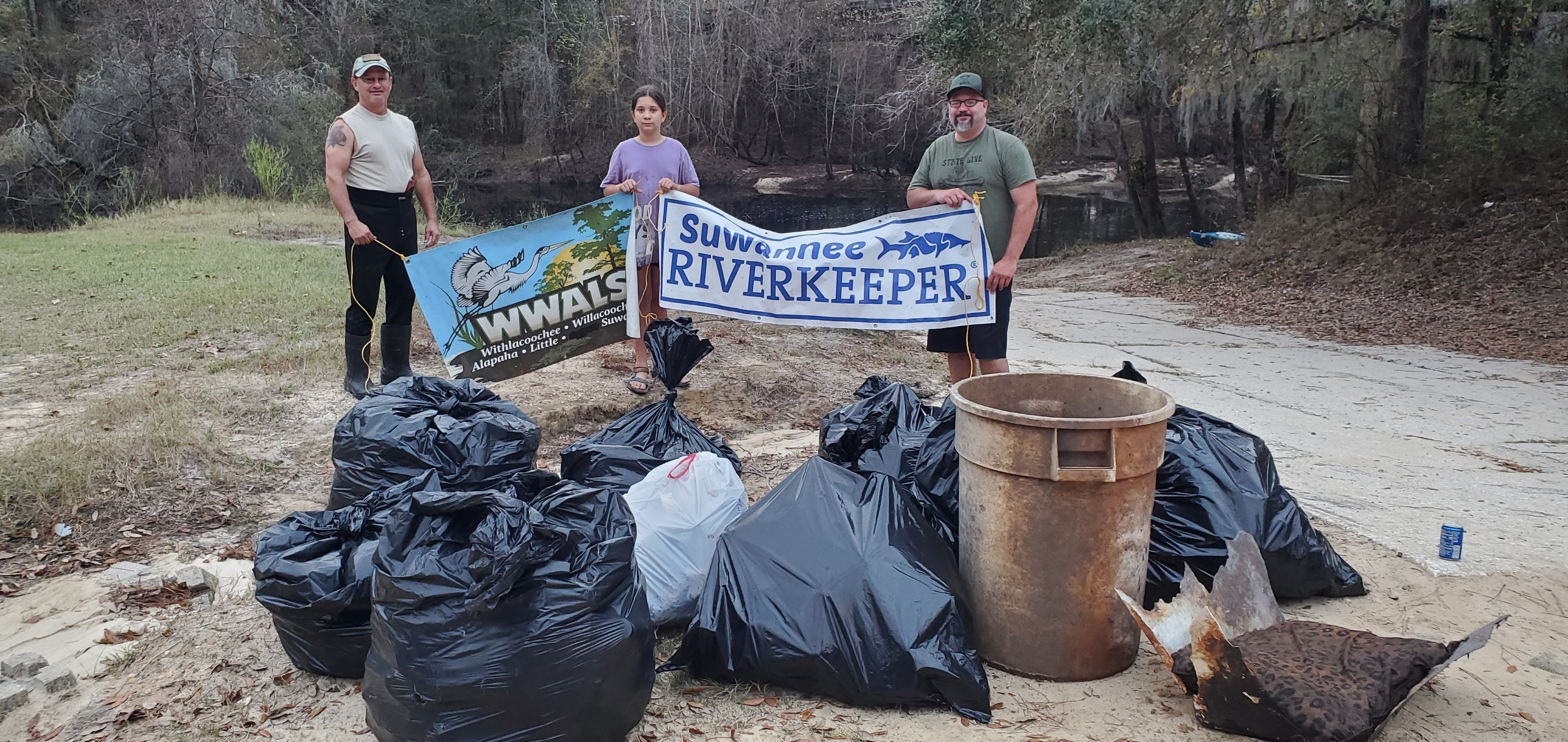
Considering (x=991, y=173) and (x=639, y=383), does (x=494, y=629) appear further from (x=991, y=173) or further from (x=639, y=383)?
(x=639, y=383)

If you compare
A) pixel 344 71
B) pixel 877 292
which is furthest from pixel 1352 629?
pixel 344 71

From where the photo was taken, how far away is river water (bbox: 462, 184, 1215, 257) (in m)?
21.5

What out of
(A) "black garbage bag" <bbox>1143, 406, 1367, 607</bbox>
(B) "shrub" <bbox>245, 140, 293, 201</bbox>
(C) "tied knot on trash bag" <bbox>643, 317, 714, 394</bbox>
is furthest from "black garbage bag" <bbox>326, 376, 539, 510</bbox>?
(B) "shrub" <bbox>245, 140, 293, 201</bbox>

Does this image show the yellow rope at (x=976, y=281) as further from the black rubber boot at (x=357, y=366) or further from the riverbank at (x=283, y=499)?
the black rubber boot at (x=357, y=366)

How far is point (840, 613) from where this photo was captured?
2586 millimetres

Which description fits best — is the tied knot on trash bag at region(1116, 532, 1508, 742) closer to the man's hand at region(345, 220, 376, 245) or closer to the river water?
the man's hand at region(345, 220, 376, 245)

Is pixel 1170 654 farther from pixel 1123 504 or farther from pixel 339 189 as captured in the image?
pixel 339 189

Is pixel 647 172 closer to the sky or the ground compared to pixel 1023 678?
closer to the sky

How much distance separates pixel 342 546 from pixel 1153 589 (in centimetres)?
234

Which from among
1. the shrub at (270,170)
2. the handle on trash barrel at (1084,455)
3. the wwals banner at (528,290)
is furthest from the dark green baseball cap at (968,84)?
the shrub at (270,170)

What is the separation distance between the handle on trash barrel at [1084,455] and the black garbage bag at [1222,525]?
2.06 ft

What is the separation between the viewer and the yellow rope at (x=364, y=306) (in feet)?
16.2

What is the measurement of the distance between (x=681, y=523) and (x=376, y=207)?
9.20ft

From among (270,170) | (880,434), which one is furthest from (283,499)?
(270,170)
